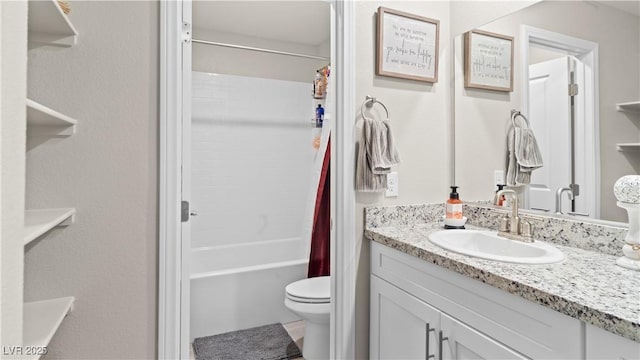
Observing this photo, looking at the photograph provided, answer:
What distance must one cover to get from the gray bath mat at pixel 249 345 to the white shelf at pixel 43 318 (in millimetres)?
1073

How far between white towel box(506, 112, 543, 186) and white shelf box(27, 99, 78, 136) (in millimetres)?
1755

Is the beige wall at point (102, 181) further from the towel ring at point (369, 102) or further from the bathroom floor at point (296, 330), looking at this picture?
the bathroom floor at point (296, 330)

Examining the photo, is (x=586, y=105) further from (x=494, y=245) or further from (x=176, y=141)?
(x=176, y=141)

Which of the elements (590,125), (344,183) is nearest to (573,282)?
(590,125)

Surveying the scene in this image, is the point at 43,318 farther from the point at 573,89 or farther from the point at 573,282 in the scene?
the point at 573,89

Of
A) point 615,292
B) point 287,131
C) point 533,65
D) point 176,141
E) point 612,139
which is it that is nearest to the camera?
point 615,292

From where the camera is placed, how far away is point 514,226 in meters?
1.36

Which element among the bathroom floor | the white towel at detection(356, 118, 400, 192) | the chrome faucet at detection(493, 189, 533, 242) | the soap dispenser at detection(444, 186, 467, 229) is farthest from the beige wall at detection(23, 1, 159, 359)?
the chrome faucet at detection(493, 189, 533, 242)

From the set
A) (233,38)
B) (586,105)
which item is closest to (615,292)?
(586,105)

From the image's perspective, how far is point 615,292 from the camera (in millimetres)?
797

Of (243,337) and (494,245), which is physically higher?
(494,245)

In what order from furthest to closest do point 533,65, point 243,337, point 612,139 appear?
point 243,337 < point 533,65 < point 612,139

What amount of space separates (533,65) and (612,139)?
1.49 ft

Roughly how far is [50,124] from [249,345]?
1.68m
